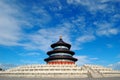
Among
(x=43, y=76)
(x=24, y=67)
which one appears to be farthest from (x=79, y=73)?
(x=24, y=67)

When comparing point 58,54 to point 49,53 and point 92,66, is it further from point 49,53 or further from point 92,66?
point 92,66

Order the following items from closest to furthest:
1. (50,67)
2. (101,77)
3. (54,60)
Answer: (101,77) → (50,67) → (54,60)

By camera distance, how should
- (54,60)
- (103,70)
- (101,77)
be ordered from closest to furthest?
(101,77), (103,70), (54,60)

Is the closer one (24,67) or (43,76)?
(43,76)

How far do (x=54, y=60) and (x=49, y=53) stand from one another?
3756mm

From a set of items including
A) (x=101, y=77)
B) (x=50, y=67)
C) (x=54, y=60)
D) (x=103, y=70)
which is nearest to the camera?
(x=101, y=77)

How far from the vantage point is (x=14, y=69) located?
45.9m

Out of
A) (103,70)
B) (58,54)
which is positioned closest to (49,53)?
(58,54)

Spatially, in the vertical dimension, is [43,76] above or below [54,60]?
below

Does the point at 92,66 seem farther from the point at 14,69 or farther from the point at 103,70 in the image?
the point at 14,69

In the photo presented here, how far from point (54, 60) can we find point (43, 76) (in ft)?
66.1

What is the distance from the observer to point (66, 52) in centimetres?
6284

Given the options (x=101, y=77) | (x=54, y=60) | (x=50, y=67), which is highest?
(x=54, y=60)

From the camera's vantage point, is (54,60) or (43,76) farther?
(54,60)
